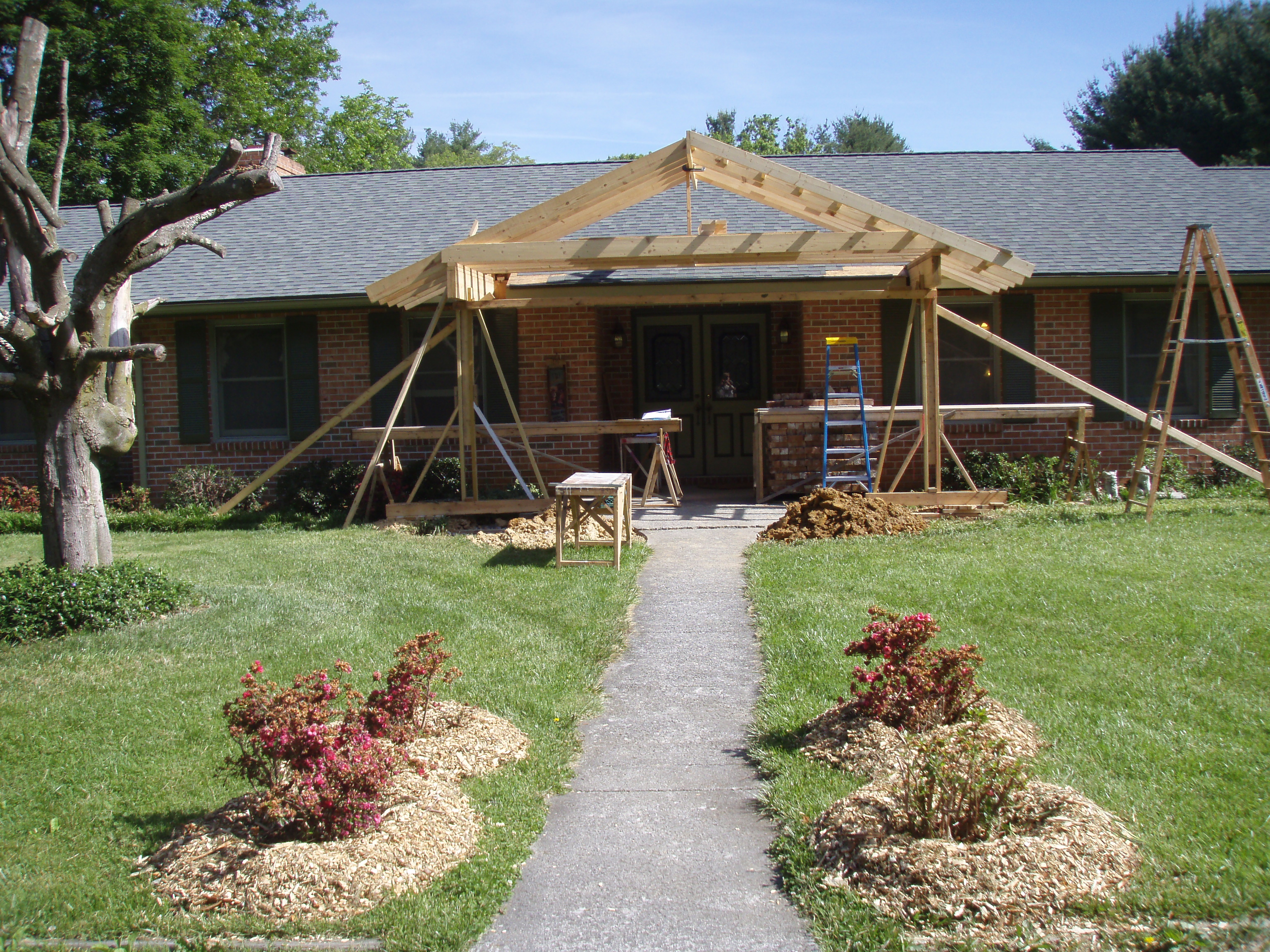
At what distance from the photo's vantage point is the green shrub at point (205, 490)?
1286 centimetres

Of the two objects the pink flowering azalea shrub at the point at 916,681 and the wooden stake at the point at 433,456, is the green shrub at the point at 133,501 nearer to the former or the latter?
the wooden stake at the point at 433,456

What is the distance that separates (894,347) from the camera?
1298cm

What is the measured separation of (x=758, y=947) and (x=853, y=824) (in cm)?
61

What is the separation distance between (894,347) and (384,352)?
652 centimetres

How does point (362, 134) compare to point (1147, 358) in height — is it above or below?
above

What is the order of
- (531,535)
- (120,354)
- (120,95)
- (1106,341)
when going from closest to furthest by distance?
1. (120,354)
2. (531,535)
3. (1106,341)
4. (120,95)

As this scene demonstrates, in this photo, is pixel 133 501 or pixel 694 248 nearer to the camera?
pixel 694 248

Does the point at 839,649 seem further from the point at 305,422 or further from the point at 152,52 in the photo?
the point at 152,52

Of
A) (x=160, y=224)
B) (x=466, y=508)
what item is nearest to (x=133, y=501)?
Result: (x=466, y=508)

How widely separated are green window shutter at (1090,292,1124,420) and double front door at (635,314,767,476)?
4300mm

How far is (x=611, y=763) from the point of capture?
4410mm

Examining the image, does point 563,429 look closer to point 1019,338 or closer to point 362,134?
point 1019,338

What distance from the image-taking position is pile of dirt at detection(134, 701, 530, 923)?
324 cm

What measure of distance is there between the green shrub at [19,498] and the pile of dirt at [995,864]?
41.9 ft
